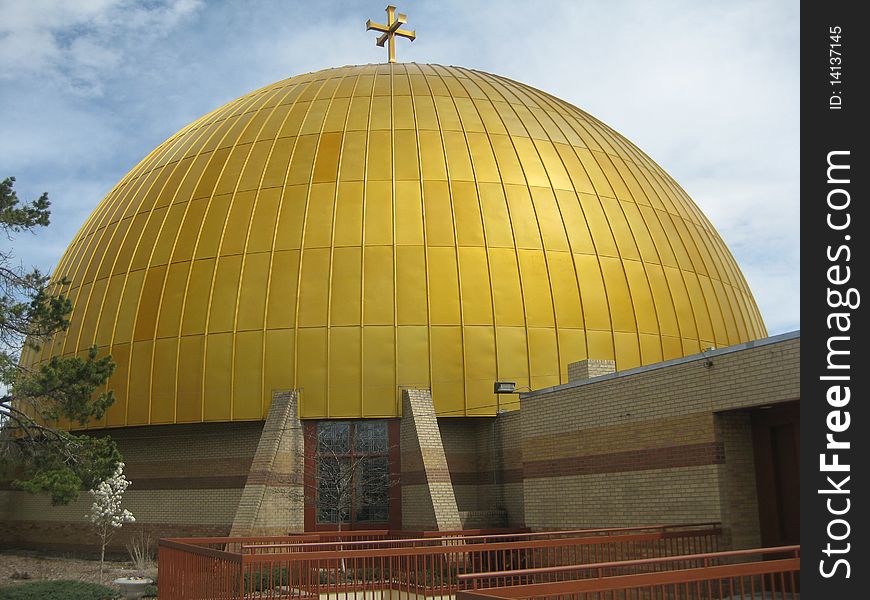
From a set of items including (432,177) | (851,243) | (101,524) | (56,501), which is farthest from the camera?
(432,177)

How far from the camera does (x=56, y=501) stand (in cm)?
1903

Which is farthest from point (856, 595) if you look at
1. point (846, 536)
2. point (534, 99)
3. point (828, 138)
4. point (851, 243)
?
point (534, 99)

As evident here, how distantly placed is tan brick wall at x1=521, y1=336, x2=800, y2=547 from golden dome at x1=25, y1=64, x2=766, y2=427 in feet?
13.4

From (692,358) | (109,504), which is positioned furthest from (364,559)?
(109,504)

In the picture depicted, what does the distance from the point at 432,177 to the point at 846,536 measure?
20.4 m

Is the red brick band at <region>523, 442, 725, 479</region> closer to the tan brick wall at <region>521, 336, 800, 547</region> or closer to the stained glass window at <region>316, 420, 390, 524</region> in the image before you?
the tan brick wall at <region>521, 336, 800, 547</region>

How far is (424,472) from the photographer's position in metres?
22.4

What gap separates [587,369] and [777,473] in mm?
6777

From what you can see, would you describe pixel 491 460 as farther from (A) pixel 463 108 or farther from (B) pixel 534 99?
(B) pixel 534 99

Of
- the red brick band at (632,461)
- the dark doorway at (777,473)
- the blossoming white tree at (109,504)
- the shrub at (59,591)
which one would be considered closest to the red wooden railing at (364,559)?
the dark doorway at (777,473)

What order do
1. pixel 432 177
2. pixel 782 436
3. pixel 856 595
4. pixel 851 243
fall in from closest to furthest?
pixel 856 595 < pixel 851 243 < pixel 782 436 < pixel 432 177

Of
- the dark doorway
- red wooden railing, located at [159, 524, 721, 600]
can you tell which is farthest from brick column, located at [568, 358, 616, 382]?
the dark doorway

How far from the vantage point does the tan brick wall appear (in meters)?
15.2

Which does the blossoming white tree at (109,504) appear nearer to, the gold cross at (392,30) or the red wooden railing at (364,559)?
the red wooden railing at (364,559)
